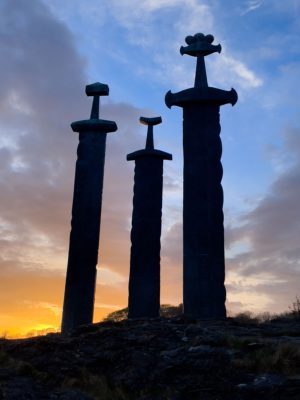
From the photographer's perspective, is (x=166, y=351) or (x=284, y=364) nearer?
(x=284, y=364)

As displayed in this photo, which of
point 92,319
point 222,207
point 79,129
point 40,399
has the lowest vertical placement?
point 40,399

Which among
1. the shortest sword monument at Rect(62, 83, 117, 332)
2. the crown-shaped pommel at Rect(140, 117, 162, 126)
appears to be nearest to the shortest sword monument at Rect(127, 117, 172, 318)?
the crown-shaped pommel at Rect(140, 117, 162, 126)

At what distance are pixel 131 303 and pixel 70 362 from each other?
6.94 meters

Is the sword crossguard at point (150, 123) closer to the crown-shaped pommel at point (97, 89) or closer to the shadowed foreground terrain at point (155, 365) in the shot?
the crown-shaped pommel at point (97, 89)

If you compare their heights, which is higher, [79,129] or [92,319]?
[79,129]

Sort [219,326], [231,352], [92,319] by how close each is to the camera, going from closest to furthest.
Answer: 1. [231,352]
2. [219,326]
3. [92,319]

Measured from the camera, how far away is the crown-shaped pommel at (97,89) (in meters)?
13.7

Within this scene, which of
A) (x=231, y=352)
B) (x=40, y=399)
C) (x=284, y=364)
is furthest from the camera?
(x=231, y=352)

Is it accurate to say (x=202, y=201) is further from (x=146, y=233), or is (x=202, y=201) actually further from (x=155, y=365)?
(x=155, y=365)

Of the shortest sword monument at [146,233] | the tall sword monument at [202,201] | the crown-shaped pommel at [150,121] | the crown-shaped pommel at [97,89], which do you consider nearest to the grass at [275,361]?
the tall sword monument at [202,201]

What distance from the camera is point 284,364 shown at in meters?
5.97

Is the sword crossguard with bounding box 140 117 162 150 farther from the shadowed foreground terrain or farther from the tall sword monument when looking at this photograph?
the shadowed foreground terrain

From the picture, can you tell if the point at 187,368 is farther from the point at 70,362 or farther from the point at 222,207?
the point at 222,207

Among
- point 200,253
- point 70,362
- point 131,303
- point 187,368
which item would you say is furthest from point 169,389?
point 131,303
